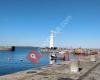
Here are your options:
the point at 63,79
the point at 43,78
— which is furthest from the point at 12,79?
the point at 63,79

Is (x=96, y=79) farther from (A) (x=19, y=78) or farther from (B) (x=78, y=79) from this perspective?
(A) (x=19, y=78)

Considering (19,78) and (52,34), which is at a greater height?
(52,34)

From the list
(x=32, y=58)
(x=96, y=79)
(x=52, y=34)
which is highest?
(x=52, y=34)

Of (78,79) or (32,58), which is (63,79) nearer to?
(78,79)

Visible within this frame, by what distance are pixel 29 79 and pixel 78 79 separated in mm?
3599

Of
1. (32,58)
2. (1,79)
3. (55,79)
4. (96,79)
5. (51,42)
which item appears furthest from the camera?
(51,42)

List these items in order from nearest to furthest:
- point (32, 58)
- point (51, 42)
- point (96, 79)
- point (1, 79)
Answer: point (1, 79) < point (96, 79) < point (32, 58) < point (51, 42)

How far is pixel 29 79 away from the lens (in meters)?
15.9

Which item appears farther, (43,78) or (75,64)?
(75,64)

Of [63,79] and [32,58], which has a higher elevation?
[32,58]

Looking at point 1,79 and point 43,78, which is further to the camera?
point 43,78

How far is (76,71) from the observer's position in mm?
21375

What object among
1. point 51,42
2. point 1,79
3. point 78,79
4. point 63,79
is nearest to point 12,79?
point 1,79

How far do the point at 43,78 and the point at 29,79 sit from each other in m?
1.35
